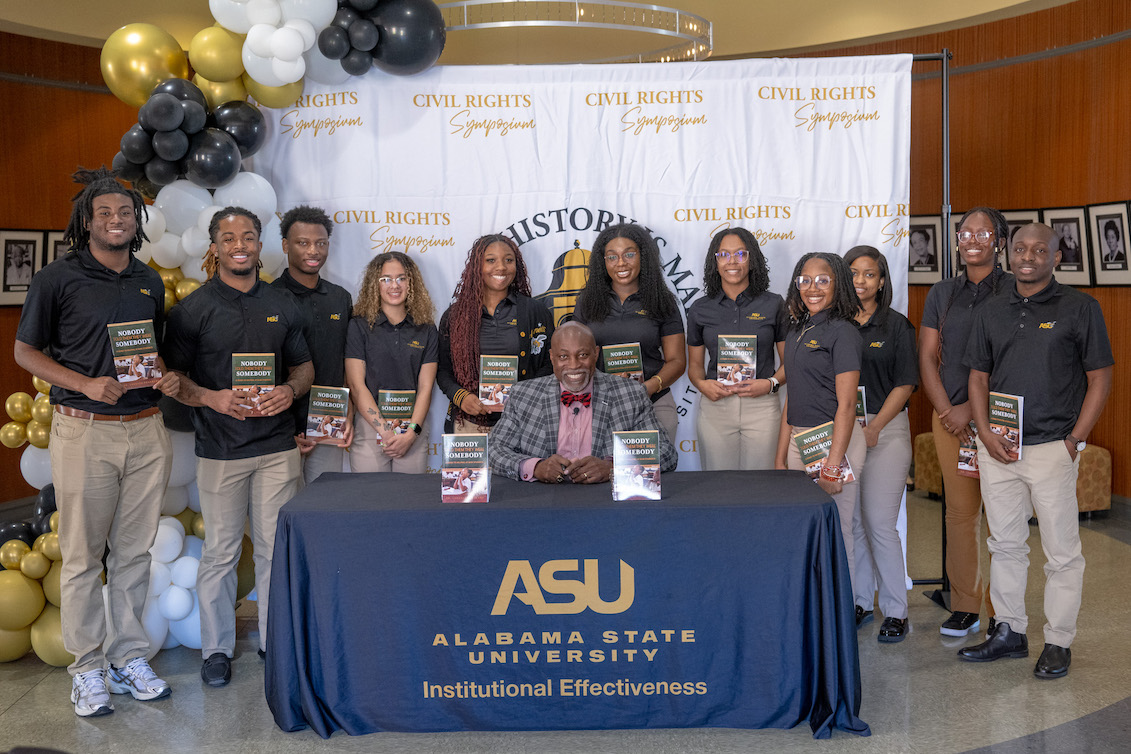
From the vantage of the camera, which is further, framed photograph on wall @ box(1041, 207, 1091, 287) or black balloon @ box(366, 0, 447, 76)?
framed photograph on wall @ box(1041, 207, 1091, 287)

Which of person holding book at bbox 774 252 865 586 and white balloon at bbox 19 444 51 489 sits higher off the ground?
person holding book at bbox 774 252 865 586

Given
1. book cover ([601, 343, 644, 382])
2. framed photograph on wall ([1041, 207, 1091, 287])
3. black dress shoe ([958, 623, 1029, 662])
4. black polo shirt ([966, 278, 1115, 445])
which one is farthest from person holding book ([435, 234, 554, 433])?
framed photograph on wall ([1041, 207, 1091, 287])

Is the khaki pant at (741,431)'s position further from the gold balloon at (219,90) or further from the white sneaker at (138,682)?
the gold balloon at (219,90)

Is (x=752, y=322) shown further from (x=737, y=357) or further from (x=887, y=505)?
(x=887, y=505)

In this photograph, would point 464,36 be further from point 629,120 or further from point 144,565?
point 144,565

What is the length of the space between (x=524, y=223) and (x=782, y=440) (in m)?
1.78

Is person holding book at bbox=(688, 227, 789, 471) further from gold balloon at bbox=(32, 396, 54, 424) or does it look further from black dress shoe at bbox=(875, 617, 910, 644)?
gold balloon at bbox=(32, 396, 54, 424)

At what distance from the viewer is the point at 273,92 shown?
4605mm

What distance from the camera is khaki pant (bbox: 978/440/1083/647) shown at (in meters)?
3.79

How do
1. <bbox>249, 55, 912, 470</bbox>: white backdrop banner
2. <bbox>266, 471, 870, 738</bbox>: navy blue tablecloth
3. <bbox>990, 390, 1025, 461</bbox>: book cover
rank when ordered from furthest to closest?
1. <bbox>249, 55, 912, 470</bbox>: white backdrop banner
2. <bbox>990, 390, 1025, 461</bbox>: book cover
3. <bbox>266, 471, 870, 738</bbox>: navy blue tablecloth

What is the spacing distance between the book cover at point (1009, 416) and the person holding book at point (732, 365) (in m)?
0.91

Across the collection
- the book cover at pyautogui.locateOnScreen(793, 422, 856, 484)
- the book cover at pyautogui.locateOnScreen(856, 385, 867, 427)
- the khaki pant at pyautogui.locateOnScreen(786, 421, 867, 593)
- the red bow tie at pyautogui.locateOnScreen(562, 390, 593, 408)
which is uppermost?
the red bow tie at pyautogui.locateOnScreen(562, 390, 593, 408)

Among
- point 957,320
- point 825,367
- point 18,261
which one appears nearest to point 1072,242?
point 957,320

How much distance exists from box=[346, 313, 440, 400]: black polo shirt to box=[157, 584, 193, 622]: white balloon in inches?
46.0
